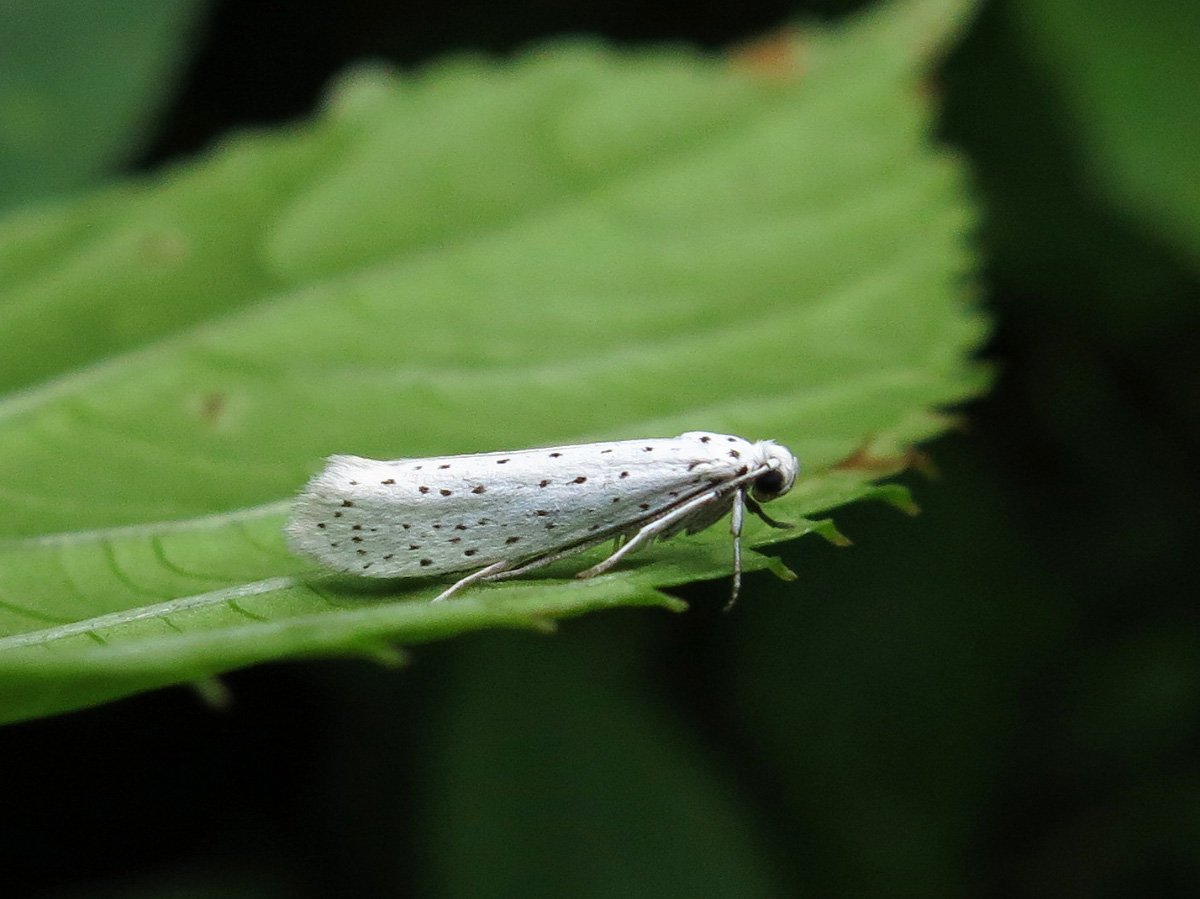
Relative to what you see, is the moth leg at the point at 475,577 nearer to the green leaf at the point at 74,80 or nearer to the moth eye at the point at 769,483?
the moth eye at the point at 769,483

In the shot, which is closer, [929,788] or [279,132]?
[279,132]

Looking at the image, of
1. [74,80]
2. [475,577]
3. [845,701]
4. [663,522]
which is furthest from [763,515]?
[74,80]

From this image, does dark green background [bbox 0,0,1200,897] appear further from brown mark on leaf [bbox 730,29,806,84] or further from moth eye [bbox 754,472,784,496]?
moth eye [bbox 754,472,784,496]

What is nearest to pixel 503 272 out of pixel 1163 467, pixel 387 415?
pixel 387 415

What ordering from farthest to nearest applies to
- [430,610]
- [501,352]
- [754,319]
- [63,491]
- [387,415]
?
[754,319]
[501,352]
[387,415]
[63,491]
[430,610]

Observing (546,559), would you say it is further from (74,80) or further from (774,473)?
(74,80)

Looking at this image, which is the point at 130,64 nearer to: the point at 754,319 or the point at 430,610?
the point at 754,319

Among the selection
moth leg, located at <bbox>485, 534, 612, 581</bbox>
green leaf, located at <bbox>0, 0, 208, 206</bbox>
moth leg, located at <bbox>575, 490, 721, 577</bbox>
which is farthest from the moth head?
green leaf, located at <bbox>0, 0, 208, 206</bbox>

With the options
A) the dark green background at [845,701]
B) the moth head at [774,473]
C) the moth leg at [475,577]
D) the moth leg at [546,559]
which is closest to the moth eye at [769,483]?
the moth head at [774,473]
